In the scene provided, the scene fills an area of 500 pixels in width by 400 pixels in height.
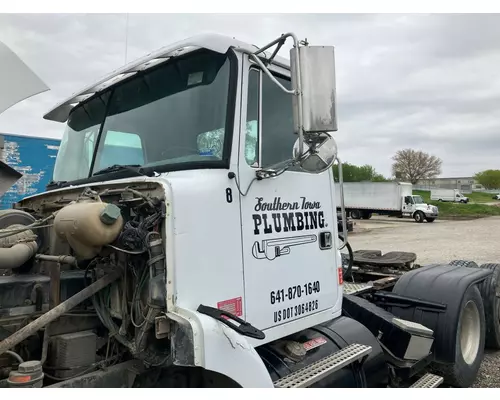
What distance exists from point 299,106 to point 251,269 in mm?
1020

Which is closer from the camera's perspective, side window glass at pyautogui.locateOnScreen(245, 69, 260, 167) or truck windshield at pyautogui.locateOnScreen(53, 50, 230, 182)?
truck windshield at pyautogui.locateOnScreen(53, 50, 230, 182)

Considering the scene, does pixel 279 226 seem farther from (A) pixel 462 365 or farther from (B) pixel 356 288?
(A) pixel 462 365

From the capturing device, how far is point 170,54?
294 cm

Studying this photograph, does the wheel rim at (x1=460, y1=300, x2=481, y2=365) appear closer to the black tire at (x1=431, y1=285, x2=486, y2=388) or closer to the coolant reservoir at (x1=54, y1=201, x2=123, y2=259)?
the black tire at (x1=431, y1=285, x2=486, y2=388)

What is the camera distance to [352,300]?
409 cm

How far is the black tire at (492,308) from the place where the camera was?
209 inches

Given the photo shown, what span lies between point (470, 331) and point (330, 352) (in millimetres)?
2444

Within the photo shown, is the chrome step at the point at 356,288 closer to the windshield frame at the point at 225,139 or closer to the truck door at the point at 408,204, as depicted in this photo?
the windshield frame at the point at 225,139

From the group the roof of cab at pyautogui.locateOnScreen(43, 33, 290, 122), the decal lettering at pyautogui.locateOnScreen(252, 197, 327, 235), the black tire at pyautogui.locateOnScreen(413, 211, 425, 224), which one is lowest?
the black tire at pyautogui.locateOnScreen(413, 211, 425, 224)

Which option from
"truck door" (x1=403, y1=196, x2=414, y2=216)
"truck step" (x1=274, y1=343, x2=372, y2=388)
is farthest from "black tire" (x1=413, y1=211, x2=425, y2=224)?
"truck step" (x1=274, y1=343, x2=372, y2=388)

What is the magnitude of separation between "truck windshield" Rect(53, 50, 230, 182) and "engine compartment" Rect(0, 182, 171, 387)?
1.17 feet


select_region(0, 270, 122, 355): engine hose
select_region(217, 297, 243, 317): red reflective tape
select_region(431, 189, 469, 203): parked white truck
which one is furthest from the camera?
select_region(431, 189, 469, 203): parked white truck

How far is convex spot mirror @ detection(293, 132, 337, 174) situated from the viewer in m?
2.62

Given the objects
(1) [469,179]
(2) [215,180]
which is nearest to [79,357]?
(2) [215,180]
